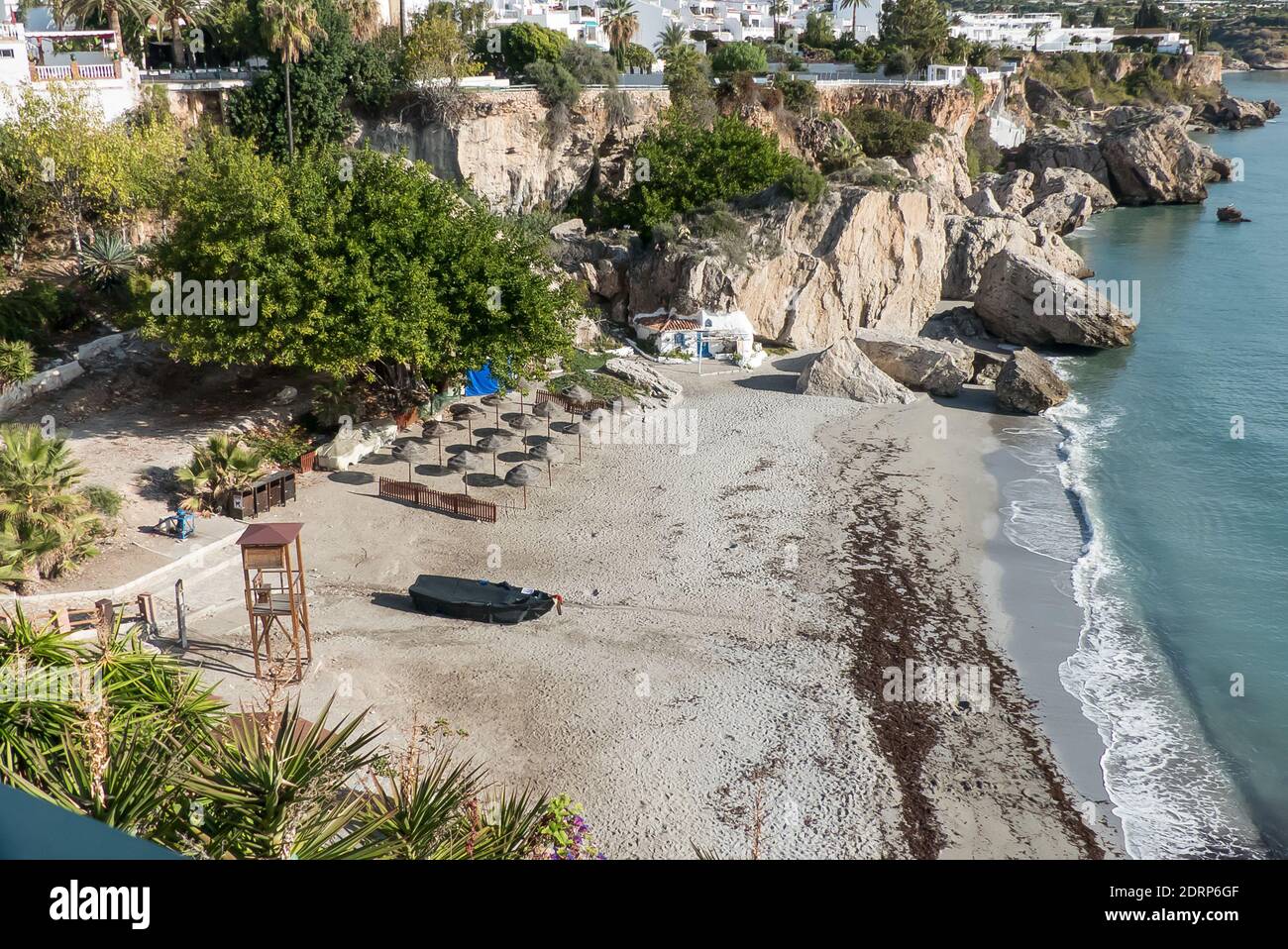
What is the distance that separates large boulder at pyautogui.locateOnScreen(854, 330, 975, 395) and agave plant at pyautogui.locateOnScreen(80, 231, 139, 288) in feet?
87.4

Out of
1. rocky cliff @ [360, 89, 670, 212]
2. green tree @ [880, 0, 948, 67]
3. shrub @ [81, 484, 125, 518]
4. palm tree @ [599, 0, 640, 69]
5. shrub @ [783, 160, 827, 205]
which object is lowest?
shrub @ [81, 484, 125, 518]

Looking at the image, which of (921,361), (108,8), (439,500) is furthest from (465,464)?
(108,8)

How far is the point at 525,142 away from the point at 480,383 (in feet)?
72.8

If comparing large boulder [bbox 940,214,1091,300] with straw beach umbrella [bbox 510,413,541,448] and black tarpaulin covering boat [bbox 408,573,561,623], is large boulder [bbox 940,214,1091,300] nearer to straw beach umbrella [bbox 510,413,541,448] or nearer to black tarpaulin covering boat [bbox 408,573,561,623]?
straw beach umbrella [bbox 510,413,541,448]

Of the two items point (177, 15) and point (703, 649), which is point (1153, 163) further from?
point (703, 649)

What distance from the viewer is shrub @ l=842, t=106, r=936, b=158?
6319 centimetres

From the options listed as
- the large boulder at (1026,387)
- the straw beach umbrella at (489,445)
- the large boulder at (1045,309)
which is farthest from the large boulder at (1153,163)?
the straw beach umbrella at (489,445)

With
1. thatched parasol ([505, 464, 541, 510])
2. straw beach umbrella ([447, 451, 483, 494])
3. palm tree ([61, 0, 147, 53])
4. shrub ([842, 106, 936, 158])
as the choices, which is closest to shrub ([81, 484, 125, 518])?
straw beach umbrella ([447, 451, 483, 494])

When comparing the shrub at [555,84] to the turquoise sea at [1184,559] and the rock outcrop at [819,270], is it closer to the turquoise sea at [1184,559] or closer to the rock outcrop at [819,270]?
the rock outcrop at [819,270]

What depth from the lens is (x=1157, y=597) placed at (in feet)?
85.3

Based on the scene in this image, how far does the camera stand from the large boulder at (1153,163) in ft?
281

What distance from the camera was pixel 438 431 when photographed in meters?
31.8
